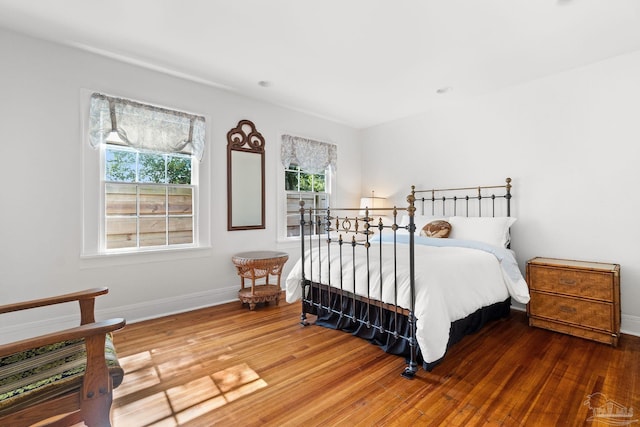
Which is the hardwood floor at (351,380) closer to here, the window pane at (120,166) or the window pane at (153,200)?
the window pane at (153,200)

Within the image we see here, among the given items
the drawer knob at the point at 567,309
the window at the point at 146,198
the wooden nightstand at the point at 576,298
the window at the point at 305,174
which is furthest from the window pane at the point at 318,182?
the drawer knob at the point at 567,309

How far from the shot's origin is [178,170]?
3.33 m

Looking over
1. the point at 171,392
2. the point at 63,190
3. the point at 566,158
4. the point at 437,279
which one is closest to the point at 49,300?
the point at 171,392

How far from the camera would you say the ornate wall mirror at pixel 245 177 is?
3627 millimetres

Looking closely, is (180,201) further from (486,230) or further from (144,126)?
(486,230)

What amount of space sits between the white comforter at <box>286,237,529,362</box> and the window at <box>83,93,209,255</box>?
1.48m

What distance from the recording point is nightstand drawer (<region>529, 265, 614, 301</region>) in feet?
8.10

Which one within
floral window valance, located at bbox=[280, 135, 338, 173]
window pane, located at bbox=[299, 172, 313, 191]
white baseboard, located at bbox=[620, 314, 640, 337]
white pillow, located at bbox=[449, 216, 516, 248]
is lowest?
white baseboard, located at bbox=[620, 314, 640, 337]

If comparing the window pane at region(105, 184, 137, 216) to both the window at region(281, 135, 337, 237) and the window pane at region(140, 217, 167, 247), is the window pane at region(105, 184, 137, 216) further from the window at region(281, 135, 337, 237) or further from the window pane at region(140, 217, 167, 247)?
the window at region(281, 135, 337, 237)

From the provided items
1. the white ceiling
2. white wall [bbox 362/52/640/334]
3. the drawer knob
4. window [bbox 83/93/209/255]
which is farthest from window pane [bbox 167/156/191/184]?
the drawer knob

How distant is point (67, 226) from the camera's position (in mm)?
2650

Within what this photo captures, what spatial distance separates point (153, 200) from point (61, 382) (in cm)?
227

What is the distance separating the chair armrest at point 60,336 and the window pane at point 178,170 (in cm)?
232

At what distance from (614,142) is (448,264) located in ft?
6.87
